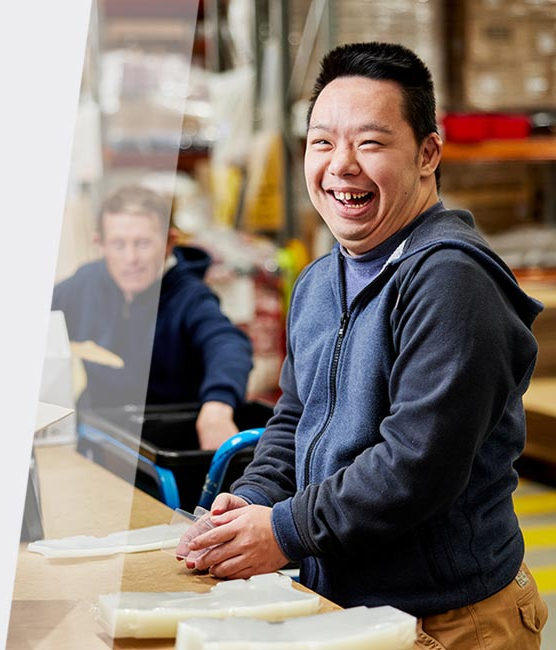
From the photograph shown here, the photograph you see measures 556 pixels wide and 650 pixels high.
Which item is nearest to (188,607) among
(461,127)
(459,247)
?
(459,247)

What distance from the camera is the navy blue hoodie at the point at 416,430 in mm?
1510

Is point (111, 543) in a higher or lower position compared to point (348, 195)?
lower

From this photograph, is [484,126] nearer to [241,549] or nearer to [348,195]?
[348,195]

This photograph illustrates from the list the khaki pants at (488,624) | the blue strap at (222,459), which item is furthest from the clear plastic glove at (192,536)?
the blue strap at (222,459)

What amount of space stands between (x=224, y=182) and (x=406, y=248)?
5.22 meters

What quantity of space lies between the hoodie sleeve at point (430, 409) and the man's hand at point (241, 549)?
59mm

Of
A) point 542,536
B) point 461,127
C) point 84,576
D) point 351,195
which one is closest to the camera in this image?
point 84,576

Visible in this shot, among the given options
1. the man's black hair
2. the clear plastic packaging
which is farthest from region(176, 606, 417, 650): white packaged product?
the man's black hair

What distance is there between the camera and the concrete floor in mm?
3662

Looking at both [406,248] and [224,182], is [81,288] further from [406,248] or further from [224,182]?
[224,182]

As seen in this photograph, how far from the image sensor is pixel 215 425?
9.47 ft

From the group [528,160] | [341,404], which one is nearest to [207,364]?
[341,404]

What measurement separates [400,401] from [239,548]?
332 millimetres

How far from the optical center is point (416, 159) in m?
1.71
